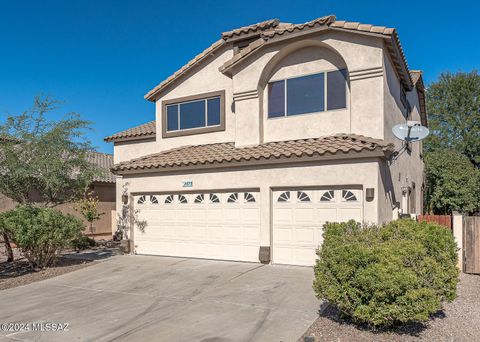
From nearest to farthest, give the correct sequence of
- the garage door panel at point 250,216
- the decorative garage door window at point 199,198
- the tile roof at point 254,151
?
the tile roof at point 254,151 < the garage door panel at point 250,216 < the decorative garage door window at point 199,198

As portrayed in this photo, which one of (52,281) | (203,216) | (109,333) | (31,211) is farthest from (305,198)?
(31,211)

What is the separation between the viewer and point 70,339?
6242 mm

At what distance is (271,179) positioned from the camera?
11.9 metres

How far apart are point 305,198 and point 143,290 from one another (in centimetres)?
529

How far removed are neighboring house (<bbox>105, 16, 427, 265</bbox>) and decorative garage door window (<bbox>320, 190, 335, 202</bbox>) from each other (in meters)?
0.03

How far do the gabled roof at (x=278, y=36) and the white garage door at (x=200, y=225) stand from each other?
203 inches

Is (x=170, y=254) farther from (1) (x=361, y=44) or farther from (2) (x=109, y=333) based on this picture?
(1) (x=361, y=44)

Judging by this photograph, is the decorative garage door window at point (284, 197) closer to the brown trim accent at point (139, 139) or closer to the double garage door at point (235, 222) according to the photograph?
the double garage door at point (235, 222)

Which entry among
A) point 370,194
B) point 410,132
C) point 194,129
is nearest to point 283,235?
point 370,194

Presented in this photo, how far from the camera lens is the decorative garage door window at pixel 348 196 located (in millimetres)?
10805

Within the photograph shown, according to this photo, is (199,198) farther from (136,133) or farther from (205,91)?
(136,133)

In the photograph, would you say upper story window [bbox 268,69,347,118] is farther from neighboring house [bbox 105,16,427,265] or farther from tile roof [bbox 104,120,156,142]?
tile roof [bbox 104,120,156,142]

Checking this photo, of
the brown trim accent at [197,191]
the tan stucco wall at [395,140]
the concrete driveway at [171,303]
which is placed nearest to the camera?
the concrete driveway at [171,303]

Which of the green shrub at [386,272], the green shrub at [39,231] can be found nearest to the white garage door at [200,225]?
the green shrub at [39,231]
